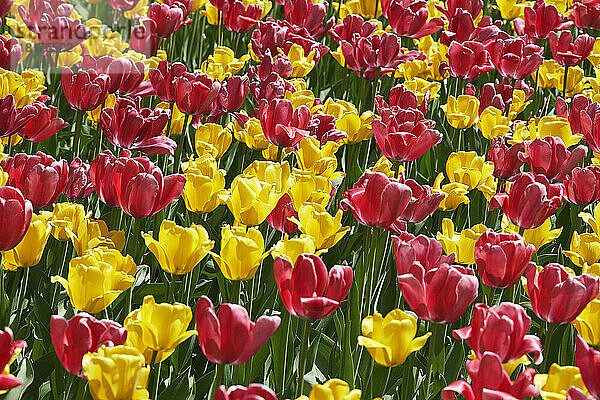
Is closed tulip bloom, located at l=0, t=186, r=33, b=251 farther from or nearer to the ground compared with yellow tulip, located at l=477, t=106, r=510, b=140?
farther from the ground

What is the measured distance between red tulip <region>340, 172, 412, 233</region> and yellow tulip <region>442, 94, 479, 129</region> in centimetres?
115

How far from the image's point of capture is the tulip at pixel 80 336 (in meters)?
1.24

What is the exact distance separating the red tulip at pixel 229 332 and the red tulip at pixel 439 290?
0.27 metres

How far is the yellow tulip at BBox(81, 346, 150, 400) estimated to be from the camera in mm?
1174

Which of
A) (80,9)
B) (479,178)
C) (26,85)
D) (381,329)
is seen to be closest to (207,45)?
(80,9)

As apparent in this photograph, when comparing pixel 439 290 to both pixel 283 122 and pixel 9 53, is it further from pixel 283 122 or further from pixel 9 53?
pixel 9 53

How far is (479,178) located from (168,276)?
2.91ft

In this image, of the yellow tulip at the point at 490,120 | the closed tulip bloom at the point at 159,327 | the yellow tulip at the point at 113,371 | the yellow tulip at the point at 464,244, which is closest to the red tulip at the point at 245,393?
the yellow tulip at the point at 113,371

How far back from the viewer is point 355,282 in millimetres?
1975

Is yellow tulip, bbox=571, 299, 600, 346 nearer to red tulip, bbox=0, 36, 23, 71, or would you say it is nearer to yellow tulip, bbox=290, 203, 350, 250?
yellow tulip, bbox=290, 203, 350, 250

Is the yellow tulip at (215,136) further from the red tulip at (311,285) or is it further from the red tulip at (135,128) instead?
the red tulip at (311,285)

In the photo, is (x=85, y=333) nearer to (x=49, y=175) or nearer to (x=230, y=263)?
(x=230, y=263)

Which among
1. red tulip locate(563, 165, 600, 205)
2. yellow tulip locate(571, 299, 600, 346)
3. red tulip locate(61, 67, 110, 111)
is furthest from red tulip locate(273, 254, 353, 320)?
red tulip locate(61, 67, 110, 111)

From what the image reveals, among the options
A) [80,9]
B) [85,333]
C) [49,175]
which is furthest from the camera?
[80,9]
